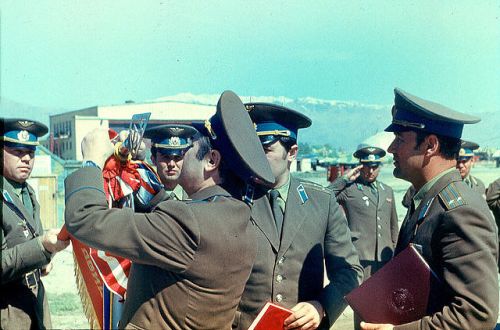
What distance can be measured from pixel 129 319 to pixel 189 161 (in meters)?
0.69

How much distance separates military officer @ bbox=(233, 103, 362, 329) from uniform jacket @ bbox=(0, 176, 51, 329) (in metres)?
1.31

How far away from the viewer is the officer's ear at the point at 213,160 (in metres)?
2.46

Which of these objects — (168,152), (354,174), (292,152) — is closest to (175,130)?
(168,152)

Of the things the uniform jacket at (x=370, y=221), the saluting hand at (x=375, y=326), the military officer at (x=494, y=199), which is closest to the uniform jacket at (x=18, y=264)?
the saluting hand at (x=375, y=326)

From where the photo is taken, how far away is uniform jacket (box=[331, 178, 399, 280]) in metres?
7.49

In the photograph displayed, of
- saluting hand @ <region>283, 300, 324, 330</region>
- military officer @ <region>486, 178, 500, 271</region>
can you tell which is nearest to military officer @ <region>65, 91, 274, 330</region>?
saluting hand @ <region>283, 300, 324, 330</region>

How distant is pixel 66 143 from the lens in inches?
2009

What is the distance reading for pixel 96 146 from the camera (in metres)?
2.43

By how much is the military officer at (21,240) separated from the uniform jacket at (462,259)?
1.99 metres

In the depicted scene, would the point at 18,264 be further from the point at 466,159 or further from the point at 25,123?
the point at 466,159

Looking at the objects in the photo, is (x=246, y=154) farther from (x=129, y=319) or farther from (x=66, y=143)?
(x=66, y=143)

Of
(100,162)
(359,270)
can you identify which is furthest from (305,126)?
(100,162)

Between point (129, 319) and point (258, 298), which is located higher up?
point (129, 319)

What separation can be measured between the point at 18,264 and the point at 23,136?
4.19 feet
